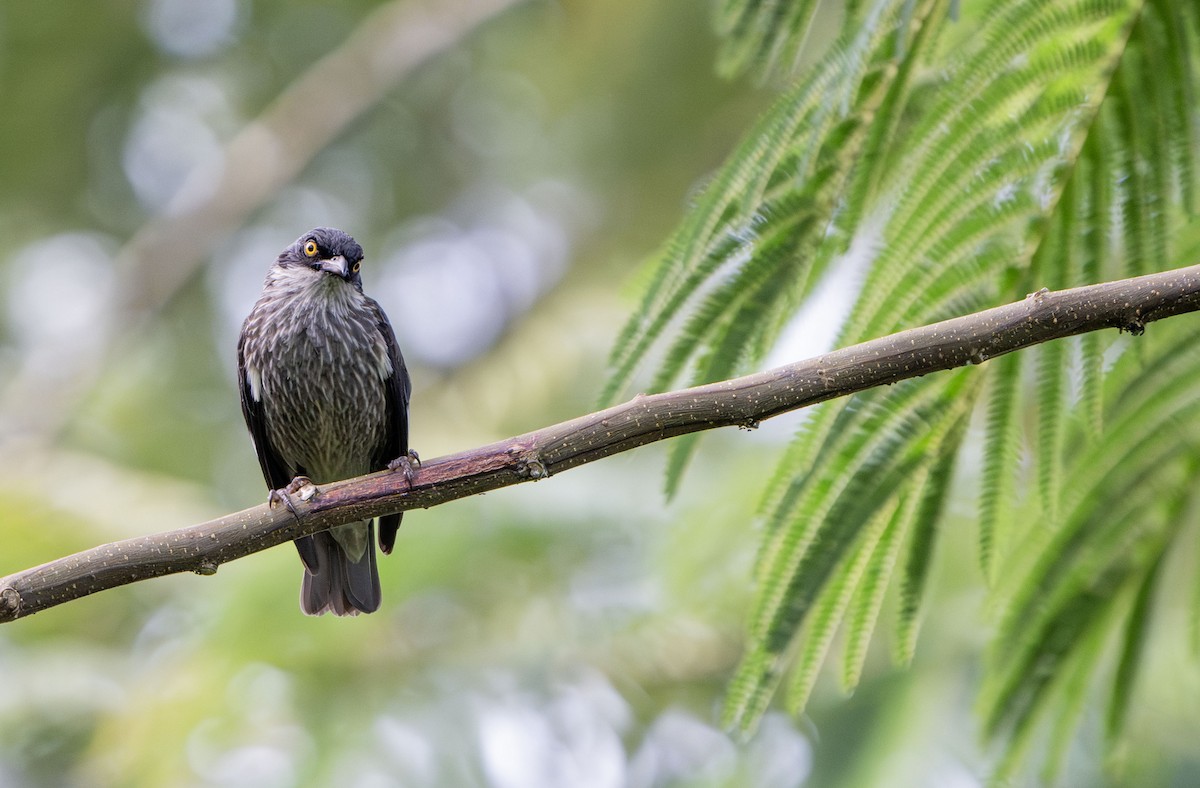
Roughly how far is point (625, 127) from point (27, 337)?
7.93 m

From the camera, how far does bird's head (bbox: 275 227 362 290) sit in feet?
15.6

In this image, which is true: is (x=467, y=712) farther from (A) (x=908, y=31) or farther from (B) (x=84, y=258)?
(B) (x=84, y=258)

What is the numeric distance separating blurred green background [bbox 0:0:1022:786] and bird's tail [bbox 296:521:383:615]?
3.46 ft

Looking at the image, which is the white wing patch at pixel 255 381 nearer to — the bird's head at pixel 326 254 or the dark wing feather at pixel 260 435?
the dark wing feather at pixel 260 435

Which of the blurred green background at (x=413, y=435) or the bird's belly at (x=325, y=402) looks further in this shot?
the blurred green background at (x=413, y=435)

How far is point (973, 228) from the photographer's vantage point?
2.71m

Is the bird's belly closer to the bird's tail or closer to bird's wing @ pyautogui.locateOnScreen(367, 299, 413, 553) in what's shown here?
bird's wing @ pyautogui.locateOnScreen(367, 299, 413, 553)

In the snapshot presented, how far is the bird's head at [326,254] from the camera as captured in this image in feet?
15.6

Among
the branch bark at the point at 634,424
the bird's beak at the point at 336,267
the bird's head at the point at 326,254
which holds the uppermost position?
the bird's head at the point at 326,254

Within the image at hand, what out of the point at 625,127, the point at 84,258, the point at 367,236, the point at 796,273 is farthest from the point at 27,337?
the point at 796,273

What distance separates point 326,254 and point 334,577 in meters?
1.23

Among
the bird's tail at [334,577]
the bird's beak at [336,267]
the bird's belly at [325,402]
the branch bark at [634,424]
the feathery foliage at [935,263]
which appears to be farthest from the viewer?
the bird's beak at [336,267]

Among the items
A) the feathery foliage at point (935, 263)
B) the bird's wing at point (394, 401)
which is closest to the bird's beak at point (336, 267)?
the bird's wing at point (394, 401)

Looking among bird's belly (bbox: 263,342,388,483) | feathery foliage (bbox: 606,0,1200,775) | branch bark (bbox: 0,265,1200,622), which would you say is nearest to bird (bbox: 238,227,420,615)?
bird's belly (bbox: 263,342,388,483)
